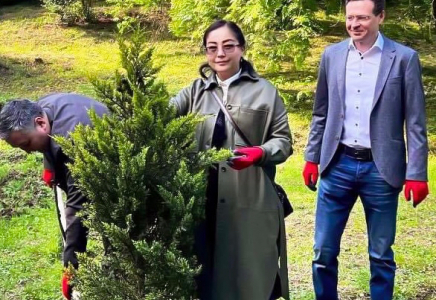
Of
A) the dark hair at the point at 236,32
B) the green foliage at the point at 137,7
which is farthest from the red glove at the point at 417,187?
the green foliage at the point at 137,7

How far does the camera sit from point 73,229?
2924mm

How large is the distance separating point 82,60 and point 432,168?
9001 mm

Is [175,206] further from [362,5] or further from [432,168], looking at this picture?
[432,168]

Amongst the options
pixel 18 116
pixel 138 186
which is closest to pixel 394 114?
pixel 138 186

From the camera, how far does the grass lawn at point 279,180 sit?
4.67 metres

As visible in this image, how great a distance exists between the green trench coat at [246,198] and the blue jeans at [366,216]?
1.80 feet

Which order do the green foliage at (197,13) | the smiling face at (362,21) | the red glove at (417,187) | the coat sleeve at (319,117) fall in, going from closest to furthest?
1. the smiling face at (362,21)
2. the red glove at (417,187)
3. the coat sleeve at (319,117)
4. the green foliage at (197,13)

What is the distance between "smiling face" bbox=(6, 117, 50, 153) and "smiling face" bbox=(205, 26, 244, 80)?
0.82m

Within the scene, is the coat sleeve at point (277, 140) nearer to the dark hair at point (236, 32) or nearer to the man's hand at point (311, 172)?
the dark hair at point (236, 32)

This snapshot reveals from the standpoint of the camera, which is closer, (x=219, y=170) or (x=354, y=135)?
(x=219, y=170)

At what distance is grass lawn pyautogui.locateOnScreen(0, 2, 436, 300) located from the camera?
4672 mm

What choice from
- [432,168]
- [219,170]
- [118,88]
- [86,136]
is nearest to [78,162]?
[86,136]

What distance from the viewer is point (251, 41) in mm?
9367

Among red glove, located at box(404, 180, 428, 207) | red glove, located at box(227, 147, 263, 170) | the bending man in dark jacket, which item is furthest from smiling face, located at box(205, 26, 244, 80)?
red glove, located at box(404, 180, 428, 207)
